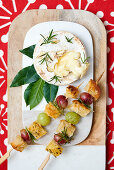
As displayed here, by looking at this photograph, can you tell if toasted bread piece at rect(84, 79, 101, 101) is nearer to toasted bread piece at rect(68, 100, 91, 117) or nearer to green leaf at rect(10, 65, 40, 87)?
toasted bread piece at rect(68, 100, 91, 117)

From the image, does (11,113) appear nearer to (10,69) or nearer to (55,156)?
(10,69)

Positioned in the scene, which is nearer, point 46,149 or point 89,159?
point 46,149

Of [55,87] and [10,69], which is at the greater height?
[10,69]

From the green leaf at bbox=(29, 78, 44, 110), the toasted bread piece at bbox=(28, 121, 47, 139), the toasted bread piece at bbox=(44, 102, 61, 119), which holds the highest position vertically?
the green leaf at bbox=(29, 78, 44, 110)

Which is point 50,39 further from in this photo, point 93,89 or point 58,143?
point 58,143

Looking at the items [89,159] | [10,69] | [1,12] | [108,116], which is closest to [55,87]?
[10,69]

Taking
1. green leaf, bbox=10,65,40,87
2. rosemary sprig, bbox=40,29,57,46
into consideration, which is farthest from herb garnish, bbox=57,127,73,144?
rosemary sprig, bbox=40,29,57,46
